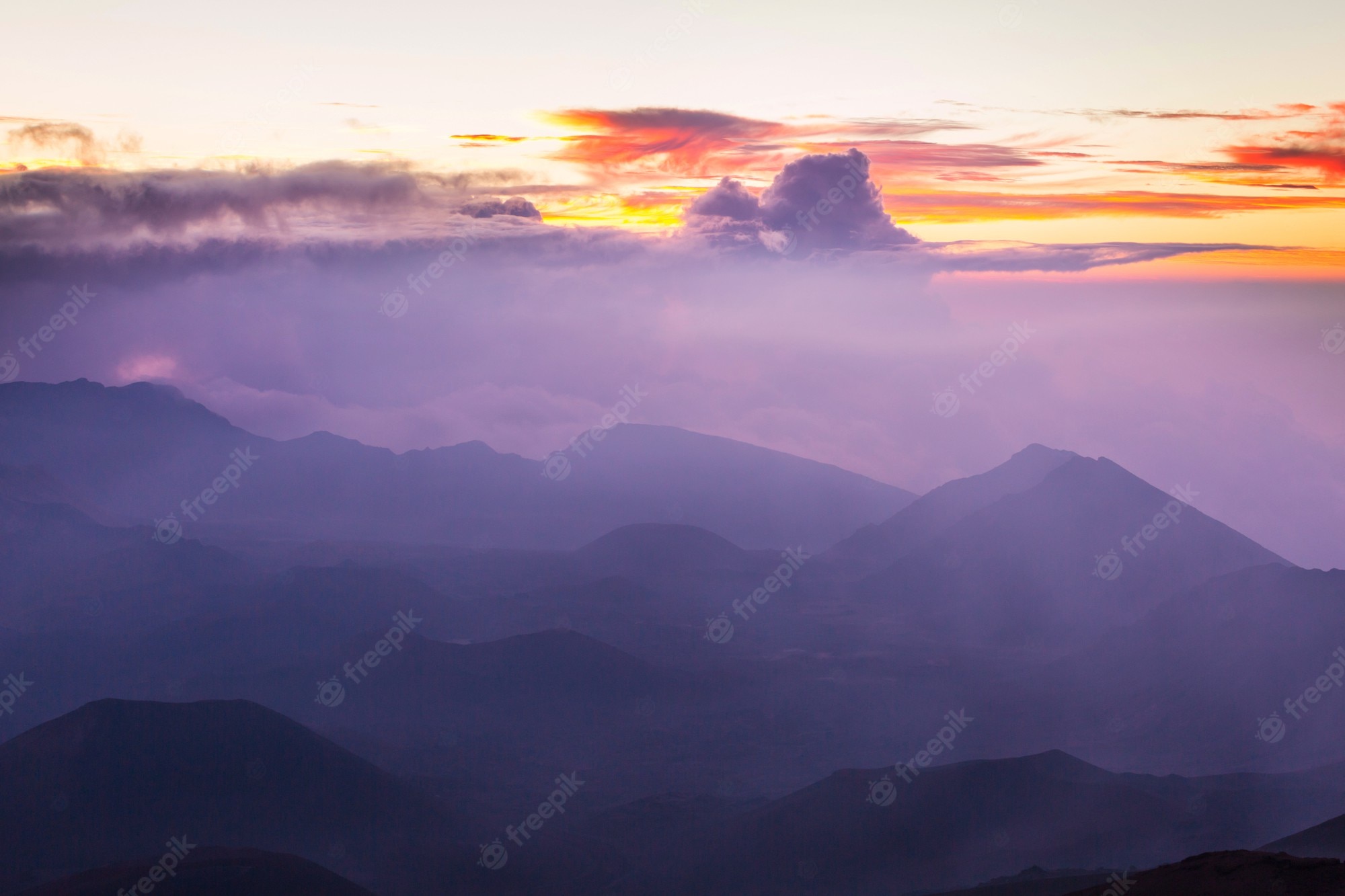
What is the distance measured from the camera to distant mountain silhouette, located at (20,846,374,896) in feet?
350

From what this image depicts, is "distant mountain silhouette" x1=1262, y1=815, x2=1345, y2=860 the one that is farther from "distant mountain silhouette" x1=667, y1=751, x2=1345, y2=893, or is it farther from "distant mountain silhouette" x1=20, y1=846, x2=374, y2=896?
"distant mountain silhouette" x1=20, y1=846, x2=374, y2=896

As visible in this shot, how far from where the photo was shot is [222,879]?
11044 cm

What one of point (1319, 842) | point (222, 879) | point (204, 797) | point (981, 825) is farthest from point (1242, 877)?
point (204, 797)

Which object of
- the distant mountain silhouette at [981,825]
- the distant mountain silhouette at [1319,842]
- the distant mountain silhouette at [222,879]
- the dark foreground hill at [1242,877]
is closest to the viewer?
the dark foreground hill at [1242,877]

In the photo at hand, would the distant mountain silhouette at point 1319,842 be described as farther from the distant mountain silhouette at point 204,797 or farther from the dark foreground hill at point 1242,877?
the distant mountain silhouette at point 204,797

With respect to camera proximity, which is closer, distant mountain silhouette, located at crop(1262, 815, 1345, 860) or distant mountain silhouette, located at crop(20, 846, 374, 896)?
distant mountain silhouette, located at crop(1262, 815, 1345, 860)

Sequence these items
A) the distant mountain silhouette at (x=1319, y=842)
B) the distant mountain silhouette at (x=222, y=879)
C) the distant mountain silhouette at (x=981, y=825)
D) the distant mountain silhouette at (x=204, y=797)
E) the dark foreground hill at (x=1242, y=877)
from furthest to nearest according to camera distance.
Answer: the distant mountain silhouette at (x=204, y=797)
the distant mountain silhouette at (x=981, y=825)
the distant mountain silhouette at (x=222, y=879)
the distant mountain silhouette at (x=1319, y=842)
the dark foreground hill at (x=1242, y=877)

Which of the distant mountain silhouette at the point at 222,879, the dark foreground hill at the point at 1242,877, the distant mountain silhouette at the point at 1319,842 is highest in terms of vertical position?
the dark foreground hill at the point at 1242,877

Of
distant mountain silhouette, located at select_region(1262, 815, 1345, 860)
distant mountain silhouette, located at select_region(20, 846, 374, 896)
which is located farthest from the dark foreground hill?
distant mountain silhouette, located at select_region(20, 846, 374, 896)

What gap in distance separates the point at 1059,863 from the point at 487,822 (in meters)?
96.0

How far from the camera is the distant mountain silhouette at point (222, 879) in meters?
107

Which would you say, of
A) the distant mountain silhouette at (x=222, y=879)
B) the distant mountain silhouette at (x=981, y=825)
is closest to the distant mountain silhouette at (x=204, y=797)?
the distant mountain silhouette at (x=222, y=879)

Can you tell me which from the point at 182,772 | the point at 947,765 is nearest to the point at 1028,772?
the point at 947,765

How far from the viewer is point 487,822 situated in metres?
176
